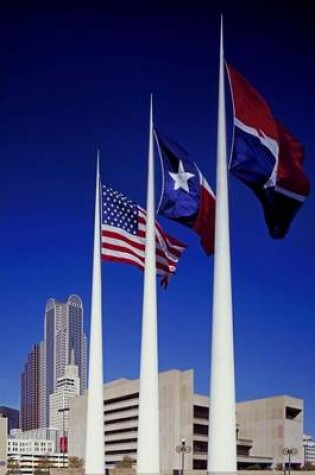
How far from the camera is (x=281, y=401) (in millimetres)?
141375

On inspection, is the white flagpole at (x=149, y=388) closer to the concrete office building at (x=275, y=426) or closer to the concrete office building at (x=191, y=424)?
the concrete office building at (x=191, y=424)

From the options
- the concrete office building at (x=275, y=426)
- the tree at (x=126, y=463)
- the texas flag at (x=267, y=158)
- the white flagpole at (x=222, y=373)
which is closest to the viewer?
the white flagpole at (x=222, y=373)

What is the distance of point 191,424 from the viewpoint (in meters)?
Result: 129

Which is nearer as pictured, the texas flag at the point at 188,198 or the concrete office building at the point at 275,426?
the texas flag at the point at 188,198

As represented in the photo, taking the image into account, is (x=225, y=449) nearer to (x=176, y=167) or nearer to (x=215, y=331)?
(x=215, y=331)

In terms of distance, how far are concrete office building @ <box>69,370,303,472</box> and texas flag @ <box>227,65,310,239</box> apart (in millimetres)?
108307

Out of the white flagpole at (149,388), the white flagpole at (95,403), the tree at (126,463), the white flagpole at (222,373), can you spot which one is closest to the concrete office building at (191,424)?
the tree at (126,463)

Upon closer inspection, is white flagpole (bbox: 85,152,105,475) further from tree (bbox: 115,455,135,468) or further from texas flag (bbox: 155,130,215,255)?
tree (bbox: 115,455,135,468)

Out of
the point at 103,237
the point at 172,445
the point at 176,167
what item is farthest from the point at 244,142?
the point at 172,445

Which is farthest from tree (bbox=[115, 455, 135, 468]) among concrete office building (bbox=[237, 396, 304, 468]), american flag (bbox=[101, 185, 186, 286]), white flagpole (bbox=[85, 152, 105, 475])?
american flag (bbox=[101, 185, 186, 286])

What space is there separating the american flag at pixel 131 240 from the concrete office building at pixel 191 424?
10258 centimetres

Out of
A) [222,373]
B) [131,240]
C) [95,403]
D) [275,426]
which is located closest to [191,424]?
[275,426]

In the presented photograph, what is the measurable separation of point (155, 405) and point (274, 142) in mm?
8857

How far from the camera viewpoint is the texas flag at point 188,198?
25.0 m
